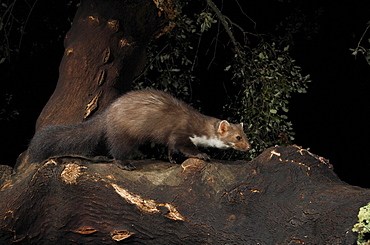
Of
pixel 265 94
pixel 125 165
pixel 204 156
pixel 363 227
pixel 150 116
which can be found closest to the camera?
pixel 363 227

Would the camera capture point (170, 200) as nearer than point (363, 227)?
No

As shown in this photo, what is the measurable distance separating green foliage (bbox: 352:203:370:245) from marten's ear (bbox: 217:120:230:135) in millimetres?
1745

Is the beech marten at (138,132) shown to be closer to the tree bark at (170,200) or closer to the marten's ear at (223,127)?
the marten's ear at (223,127)

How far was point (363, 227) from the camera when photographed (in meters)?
2.86

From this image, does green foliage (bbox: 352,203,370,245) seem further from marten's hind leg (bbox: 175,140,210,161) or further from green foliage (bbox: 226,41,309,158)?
green foliage (bbox: 226,41,309,158)

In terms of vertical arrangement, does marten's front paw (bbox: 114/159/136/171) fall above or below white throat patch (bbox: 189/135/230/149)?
below

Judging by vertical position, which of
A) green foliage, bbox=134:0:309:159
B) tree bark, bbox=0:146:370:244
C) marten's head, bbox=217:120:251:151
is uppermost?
green foliage, bbox=134:0:309:159

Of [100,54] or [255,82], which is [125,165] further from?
[255,82]

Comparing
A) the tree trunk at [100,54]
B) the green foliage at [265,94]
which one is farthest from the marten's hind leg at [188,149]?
the green foliage at [265,94]

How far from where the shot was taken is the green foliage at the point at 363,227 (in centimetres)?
284

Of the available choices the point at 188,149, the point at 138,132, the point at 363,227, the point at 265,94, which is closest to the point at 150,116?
the point at 138,132

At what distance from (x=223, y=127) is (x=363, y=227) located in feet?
5.99

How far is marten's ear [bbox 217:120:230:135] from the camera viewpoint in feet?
14.7

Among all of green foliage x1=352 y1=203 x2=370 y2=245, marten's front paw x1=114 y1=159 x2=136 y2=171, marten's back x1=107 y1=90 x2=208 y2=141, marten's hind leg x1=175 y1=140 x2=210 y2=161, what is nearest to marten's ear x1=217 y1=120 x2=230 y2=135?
marten's back x1=107 y1=90 x2=208 y2=141
